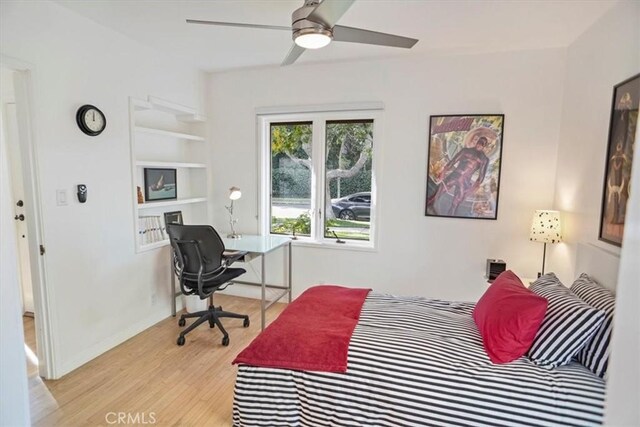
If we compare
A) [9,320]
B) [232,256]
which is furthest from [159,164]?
[9,320]

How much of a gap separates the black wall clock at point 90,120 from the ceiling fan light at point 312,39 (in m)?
1.69

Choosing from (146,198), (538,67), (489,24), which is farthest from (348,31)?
(146,198)

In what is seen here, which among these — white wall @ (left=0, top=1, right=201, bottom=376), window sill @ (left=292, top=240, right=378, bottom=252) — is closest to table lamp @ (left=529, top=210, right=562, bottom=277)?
window sill @ (left=292, top=240, right=378, bottom=252)

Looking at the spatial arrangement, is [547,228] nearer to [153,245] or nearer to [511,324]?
[511,324]

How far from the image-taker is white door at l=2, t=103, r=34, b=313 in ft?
9.92

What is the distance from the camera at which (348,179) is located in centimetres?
367

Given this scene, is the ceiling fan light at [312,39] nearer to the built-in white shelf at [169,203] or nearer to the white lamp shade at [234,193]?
the white lamp shade at [234,193]

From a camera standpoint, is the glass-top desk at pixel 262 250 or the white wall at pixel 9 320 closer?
the white wall at pixel 9 320

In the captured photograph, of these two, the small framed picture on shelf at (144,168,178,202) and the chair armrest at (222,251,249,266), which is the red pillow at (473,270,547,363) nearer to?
the chair armrest at (222,251,249,266)

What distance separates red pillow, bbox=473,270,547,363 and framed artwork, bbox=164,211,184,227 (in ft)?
10.1

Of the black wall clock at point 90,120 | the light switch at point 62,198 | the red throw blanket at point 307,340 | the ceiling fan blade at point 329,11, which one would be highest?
the ceiling fan blade at point 329,11

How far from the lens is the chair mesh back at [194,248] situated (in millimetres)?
2834

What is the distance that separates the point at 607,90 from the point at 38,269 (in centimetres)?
394

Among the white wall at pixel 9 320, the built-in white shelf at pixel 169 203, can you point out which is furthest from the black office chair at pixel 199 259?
the white wall at pixel 9 320
